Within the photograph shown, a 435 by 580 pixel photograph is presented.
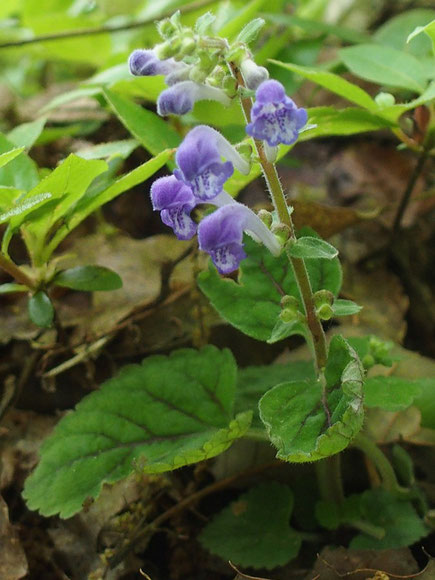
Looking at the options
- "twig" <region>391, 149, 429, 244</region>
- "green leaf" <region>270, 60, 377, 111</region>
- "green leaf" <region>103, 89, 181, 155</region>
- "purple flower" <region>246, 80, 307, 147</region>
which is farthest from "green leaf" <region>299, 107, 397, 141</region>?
"purple flower" <region>246, 80, 307, 147</region>

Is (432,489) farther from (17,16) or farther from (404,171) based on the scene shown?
(17,16)

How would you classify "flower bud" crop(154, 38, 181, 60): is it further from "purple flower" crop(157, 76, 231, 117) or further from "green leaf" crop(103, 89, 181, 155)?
"green leaf" crop(103, 89, 181, 155)

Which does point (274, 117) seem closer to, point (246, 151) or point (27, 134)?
point (246, 151)

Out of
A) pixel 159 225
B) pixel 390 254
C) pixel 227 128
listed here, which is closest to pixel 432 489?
pixel 390 254

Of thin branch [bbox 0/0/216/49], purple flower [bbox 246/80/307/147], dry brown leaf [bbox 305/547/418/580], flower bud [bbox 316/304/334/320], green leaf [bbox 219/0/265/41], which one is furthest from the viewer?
thin branch [bbox 0/0/216/49]

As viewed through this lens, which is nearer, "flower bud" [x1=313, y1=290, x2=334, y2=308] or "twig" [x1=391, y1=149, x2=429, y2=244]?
"flower bud" [x1=313, y1=290, x2=334, y2=308]

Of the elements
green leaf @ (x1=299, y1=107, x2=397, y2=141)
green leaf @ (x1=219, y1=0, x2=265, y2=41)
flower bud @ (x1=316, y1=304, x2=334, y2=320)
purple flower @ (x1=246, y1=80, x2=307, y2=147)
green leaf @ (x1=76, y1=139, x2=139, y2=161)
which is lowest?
flower bud @ (x1=316, y1=304, x2=334, y2=320)

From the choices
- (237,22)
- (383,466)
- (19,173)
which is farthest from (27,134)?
(383,466)
